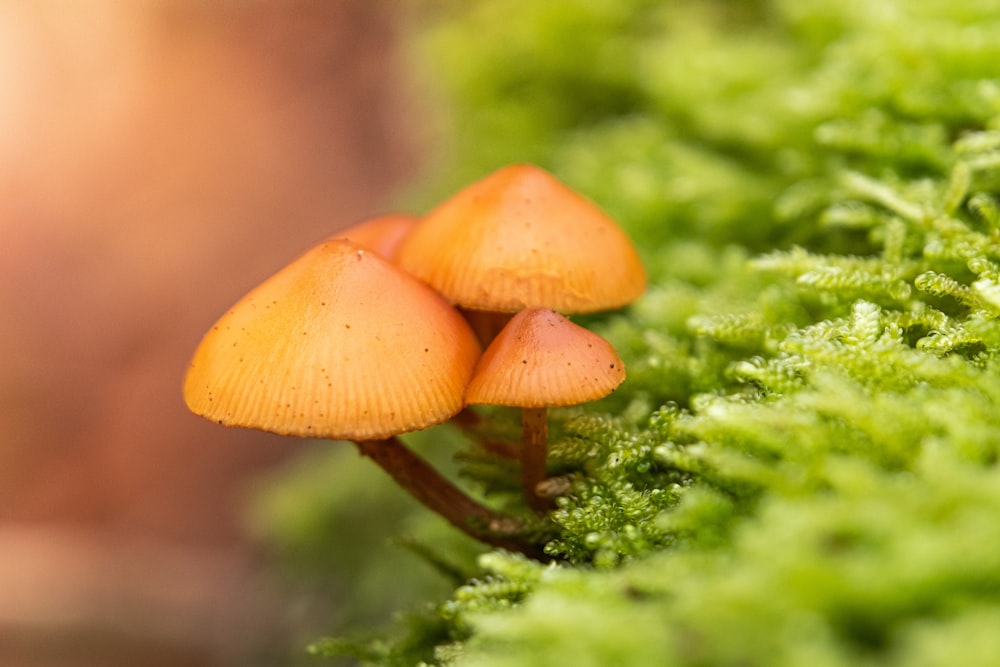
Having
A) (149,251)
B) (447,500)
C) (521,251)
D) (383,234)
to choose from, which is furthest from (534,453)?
(149,251)

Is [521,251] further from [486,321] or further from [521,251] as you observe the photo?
[486,321]

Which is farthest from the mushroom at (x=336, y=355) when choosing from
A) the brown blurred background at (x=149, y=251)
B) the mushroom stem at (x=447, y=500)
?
the brown blurred background at (x=149, y=251)

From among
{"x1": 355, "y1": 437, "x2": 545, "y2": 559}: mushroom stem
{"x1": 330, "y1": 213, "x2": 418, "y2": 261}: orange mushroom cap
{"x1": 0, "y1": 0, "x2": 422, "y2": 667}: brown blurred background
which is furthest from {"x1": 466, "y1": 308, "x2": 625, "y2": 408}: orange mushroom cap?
{"x1": 0, "y1": 0, "x2": 422, "y2": 667}: brown blurred background

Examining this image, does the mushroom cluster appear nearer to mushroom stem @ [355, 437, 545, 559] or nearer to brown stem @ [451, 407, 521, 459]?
mushroom stem @ [355, 437, 545, 559]

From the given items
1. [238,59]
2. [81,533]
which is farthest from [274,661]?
[238,59]

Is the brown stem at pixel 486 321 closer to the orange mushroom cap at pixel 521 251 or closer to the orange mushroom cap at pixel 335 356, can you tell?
the orange mushroom cap at pixel 521 251

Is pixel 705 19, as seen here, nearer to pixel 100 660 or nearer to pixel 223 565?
pixel 223 565
